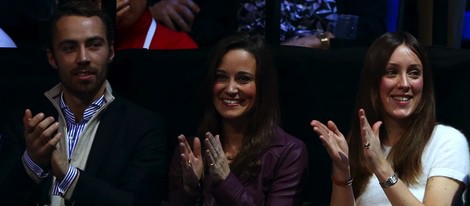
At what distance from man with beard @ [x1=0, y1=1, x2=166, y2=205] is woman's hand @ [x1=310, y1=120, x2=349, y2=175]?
2.38ft

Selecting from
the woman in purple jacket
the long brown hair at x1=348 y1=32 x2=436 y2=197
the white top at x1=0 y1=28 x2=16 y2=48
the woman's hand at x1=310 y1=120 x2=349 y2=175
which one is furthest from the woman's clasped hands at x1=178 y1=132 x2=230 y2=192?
the white top at x1=0 y1=28 x2=16 y2=48

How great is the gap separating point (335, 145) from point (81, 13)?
1.16m

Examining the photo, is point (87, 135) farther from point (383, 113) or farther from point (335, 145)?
point (383, 113)

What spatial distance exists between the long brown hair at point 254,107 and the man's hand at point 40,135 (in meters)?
0.65

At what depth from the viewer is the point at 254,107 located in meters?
4.50

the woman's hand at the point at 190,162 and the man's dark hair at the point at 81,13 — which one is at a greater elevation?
the man's dark hair at the point at 81,13

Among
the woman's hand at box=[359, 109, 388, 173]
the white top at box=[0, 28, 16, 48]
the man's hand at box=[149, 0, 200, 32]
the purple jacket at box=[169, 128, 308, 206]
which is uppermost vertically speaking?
the man's hand at box=[149, 0, 200, 32]

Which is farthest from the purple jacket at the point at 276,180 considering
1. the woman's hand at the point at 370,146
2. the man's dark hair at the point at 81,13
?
the man's dark hair at the point at 81,13

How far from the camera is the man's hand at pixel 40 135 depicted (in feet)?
13.7

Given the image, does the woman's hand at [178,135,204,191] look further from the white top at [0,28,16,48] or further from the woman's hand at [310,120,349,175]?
the white top at [0,28,16,48]

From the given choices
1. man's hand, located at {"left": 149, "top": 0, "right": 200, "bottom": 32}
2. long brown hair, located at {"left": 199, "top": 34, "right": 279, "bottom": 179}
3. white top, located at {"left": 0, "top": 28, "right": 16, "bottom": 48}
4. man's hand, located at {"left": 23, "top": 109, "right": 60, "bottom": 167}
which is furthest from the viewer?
man's hand, located at {"left": 149, "top": 0, "right": 200, "bottom": 32}

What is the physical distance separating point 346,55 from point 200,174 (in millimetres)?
779

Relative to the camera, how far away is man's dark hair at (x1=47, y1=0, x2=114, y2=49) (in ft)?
15.0

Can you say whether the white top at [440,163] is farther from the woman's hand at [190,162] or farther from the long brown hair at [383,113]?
the woman's hand at [190,162]
